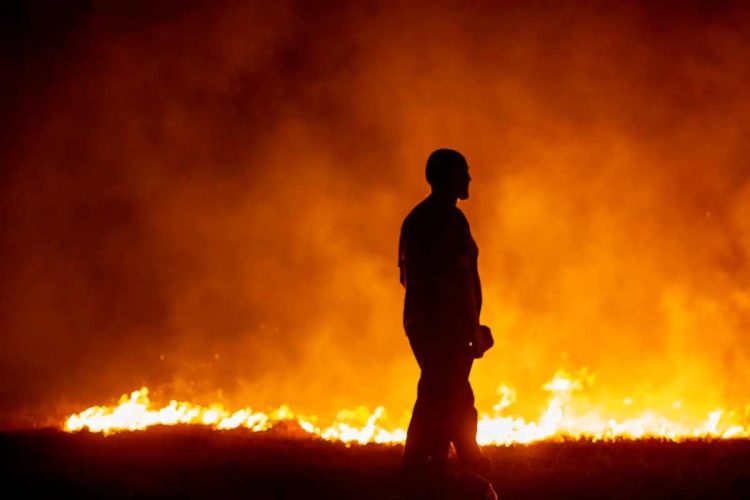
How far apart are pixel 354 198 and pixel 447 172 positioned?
1641cm

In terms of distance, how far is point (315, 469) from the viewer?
28.8 ft

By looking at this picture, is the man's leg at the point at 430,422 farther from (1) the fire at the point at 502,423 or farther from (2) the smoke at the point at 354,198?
(2) the smoke at the point at 354,198

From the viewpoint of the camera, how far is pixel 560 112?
22453mm

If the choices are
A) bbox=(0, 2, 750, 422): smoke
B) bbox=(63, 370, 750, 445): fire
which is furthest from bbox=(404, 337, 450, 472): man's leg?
bbox=(0, 2, 750, 422): smoke

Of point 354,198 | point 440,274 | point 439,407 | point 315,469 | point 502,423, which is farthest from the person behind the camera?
point 354,198

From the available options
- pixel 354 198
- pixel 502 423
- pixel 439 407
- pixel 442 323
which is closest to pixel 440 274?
pixel 442 323

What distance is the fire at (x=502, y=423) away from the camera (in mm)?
12734

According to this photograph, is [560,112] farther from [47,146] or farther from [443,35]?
[47,146]

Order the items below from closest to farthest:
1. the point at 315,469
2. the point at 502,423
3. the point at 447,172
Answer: the point at 447,172 → the point at 315,469 → the point at 502,423

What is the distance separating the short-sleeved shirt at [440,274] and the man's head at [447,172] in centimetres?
13

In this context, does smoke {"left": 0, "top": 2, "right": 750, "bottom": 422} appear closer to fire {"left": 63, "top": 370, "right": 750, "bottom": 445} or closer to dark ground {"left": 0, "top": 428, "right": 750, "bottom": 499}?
fire {"left": 63, "top": 370, "right": 750, "bottom": 445}

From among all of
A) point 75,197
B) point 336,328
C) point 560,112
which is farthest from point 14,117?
point 560,112

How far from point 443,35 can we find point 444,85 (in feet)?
4.18

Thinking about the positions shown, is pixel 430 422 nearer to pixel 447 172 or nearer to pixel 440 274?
pixel 440 274
